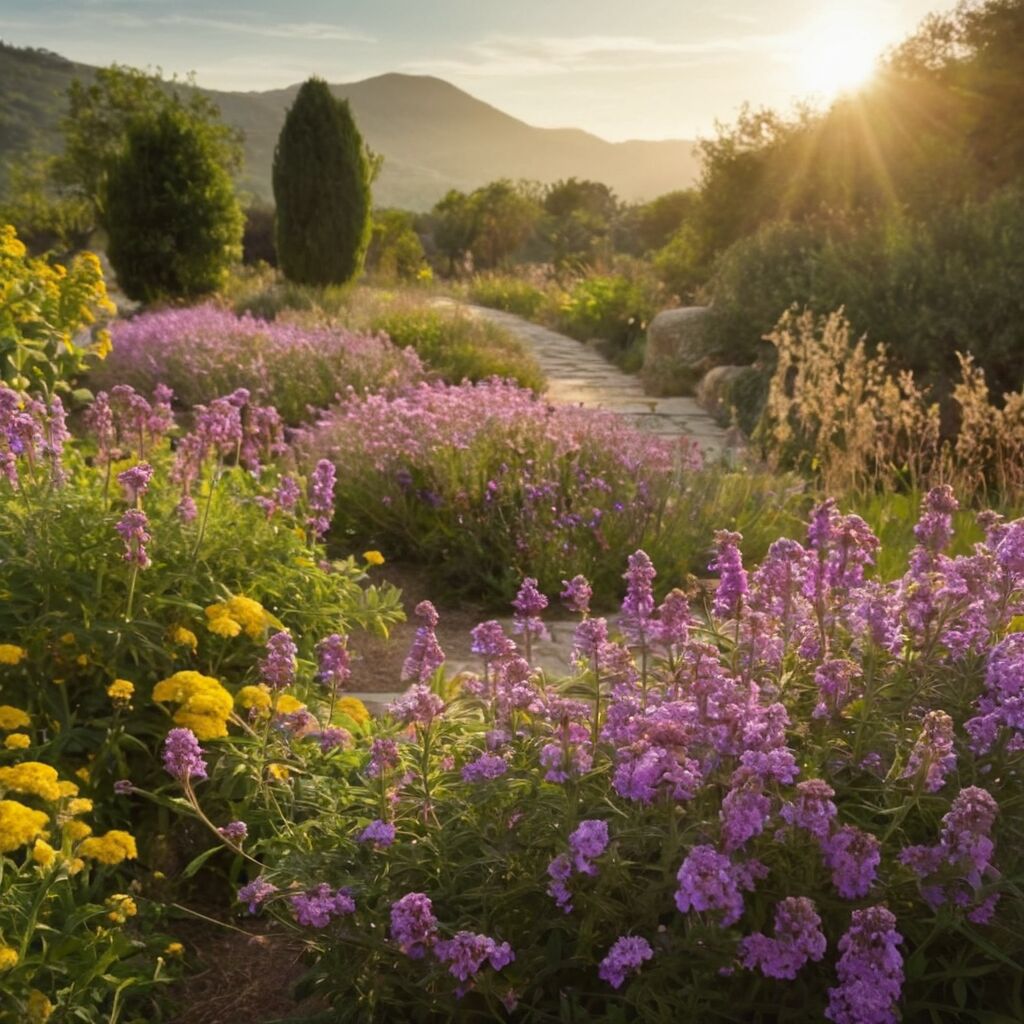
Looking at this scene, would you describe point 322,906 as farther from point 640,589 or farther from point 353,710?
point 353,710

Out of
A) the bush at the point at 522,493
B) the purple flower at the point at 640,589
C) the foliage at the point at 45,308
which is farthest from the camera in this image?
the foliage at the point at 45,308

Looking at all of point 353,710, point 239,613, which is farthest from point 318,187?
point 353,710

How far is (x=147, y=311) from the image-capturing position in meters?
14.5

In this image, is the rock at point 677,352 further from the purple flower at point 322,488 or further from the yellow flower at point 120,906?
the yellow flower at point 120,906

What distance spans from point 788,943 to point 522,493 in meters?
3.73

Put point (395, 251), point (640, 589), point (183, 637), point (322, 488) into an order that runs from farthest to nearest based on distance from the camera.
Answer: point (395, 251) → point (322, 488) → point (183, 637) → point (640, 589)

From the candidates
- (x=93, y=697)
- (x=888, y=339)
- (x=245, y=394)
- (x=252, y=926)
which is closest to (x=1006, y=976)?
(x=252, y=926)

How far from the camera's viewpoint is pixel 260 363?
8.26 metres

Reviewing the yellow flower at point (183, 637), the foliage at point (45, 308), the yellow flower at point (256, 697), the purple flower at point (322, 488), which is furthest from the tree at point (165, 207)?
the yellow flower at point (256, 697)

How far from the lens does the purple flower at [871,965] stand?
5.27ft

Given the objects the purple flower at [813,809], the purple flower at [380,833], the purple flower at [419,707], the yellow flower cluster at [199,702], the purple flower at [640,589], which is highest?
the purple flower at [640,589]

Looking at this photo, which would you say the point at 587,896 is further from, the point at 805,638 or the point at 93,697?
the point at 93,697

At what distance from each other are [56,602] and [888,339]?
777 cm

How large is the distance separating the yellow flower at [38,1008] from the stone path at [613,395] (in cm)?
508
